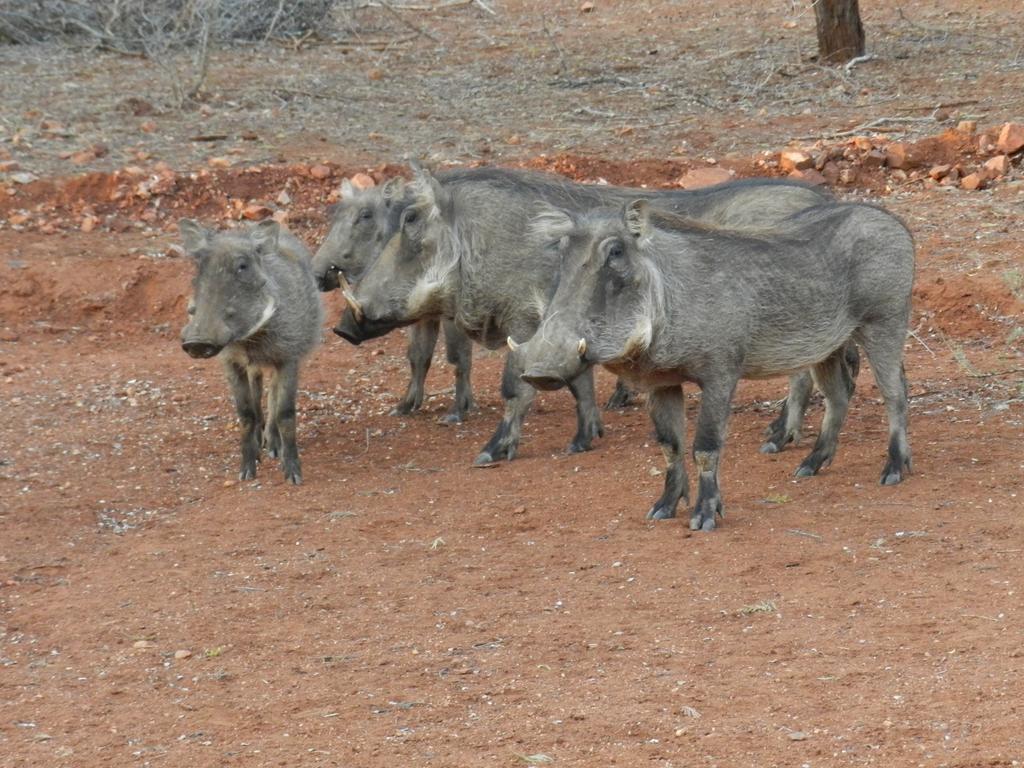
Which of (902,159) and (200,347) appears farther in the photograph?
(902,159)

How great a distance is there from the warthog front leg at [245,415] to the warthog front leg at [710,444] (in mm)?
2133

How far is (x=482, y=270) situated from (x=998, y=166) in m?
4.23

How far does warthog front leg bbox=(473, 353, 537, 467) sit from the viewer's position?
271 inches

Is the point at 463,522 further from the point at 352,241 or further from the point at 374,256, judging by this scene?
the point at 352,241

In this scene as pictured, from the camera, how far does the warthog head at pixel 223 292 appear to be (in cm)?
639

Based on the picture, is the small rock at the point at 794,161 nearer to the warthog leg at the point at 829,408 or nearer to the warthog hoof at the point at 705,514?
the warthog leg at the point at 829,408

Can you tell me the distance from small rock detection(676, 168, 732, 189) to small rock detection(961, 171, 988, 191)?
1387 millimetres

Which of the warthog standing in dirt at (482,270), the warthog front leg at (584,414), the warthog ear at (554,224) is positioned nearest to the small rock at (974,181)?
the warthog standing in dirt at (482,270)

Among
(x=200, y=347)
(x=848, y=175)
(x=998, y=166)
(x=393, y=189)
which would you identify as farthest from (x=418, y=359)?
(x=998, y=166)

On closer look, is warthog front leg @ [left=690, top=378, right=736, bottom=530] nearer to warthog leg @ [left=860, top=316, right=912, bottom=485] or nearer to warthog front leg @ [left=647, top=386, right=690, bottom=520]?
warthog front leg @ [left=647, top=386, right=690, bottom=520]

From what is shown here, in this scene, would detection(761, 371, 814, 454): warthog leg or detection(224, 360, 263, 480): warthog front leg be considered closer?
detection(761, 371, 814, 454): warthog leg

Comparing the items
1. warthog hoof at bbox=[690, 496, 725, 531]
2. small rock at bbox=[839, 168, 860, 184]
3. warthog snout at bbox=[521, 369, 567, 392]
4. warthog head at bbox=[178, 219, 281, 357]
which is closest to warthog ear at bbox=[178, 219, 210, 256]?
warthog head at bbox=[178, 219, 281, 357]

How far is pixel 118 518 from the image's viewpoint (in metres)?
6.35

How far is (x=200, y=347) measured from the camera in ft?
20.9
